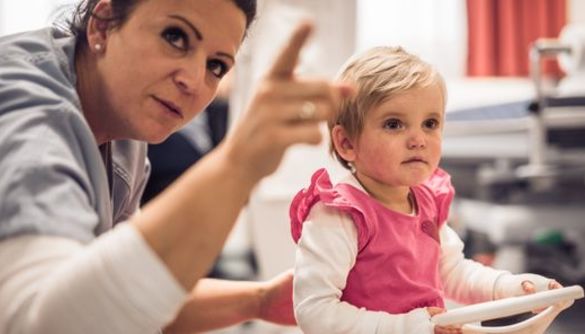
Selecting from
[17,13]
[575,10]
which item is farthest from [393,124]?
[575,10]

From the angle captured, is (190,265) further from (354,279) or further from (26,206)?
(354,279)

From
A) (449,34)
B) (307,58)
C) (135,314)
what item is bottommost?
(449,34)

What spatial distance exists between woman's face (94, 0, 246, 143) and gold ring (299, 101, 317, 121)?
0.24 m

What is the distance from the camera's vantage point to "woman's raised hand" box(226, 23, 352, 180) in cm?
61

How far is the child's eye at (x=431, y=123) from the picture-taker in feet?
3.07

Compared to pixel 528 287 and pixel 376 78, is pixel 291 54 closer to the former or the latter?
pixel 376 78

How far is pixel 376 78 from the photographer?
0.91 m

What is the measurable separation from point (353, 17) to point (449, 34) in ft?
5.20

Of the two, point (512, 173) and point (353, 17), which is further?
point (512, 173)

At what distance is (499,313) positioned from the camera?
0.76 metres

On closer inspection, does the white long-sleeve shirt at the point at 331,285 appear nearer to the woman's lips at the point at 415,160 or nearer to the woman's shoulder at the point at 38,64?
the woman's lips at the point at 415,160

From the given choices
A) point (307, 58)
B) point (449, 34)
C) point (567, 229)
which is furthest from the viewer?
point (449, 34)

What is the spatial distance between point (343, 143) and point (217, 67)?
8.0 inches

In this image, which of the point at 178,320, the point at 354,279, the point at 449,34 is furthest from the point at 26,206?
the point at 449,34
